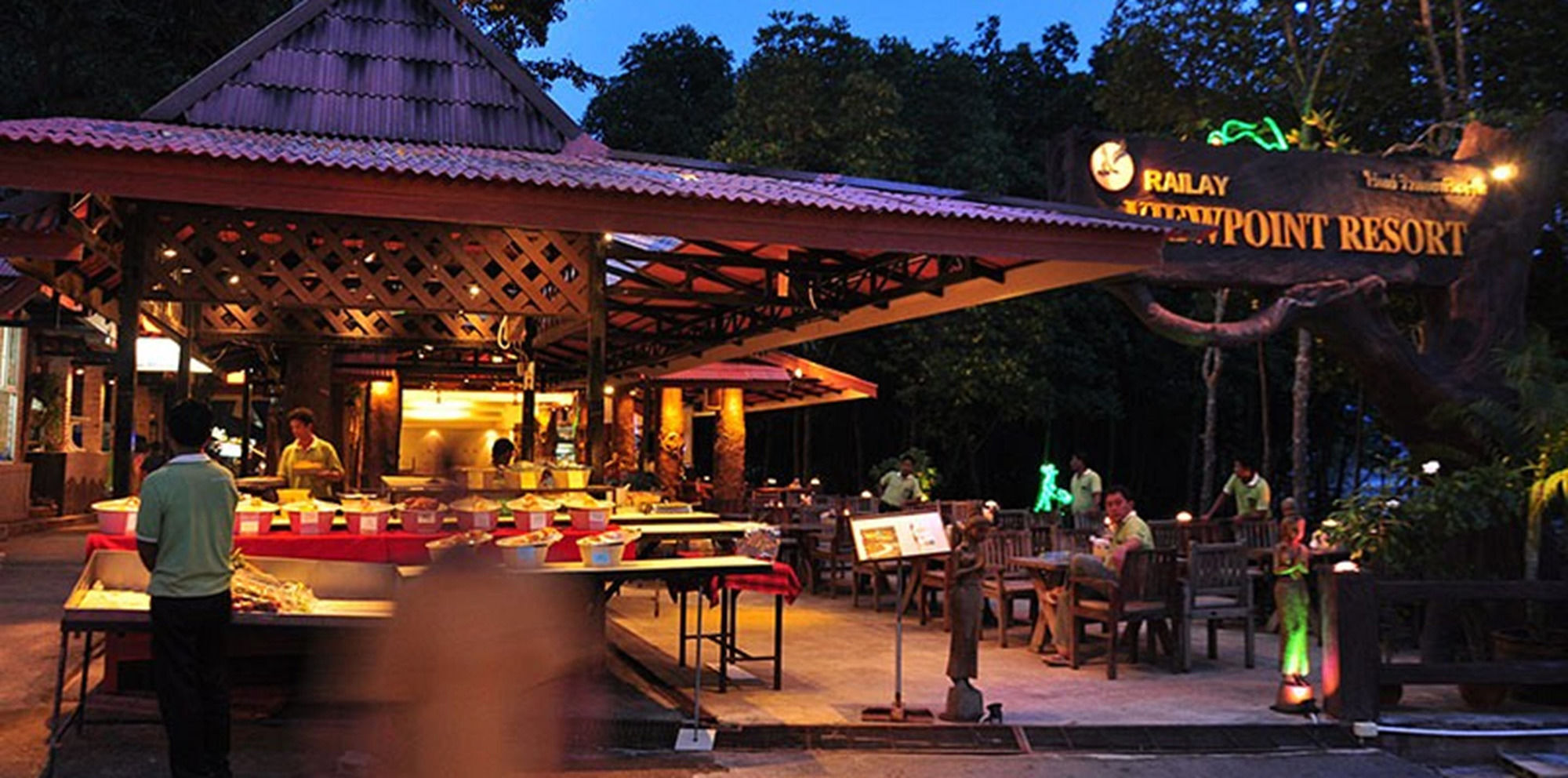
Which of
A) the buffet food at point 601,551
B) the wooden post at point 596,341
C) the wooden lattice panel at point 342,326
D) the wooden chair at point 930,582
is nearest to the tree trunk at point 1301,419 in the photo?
the wooden chair at point 930,582

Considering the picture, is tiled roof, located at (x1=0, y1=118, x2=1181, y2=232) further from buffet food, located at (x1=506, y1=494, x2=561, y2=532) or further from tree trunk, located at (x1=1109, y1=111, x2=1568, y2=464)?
tree trunk, located at (x1=1109, y1=111, x2=1568, y2=464)

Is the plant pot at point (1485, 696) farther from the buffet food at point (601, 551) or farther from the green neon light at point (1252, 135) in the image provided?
the green neon light at point (1252, 135)

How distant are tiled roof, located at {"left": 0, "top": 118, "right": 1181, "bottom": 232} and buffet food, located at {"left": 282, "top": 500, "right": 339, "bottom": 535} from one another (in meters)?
2.18

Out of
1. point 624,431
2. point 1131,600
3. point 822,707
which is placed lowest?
point 822,707

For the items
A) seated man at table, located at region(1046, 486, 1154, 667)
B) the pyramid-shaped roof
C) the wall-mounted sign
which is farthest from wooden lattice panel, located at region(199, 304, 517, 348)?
seated man at table, located at region(1046, 486, 1154, 667)

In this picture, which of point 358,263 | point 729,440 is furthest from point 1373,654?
point 729,440

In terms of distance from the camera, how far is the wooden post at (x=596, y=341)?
9281mm

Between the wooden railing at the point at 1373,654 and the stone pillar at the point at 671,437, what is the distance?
1904 cm

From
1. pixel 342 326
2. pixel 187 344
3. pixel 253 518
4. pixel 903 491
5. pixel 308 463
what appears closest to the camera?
pixel 253 518

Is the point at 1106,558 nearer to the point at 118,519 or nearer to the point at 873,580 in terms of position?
the point at 873,580

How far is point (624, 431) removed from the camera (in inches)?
1109

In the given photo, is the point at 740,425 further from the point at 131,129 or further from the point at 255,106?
the point at 131,129

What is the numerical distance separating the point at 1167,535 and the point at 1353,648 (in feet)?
15.6

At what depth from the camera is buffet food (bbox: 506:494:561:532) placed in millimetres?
8438
